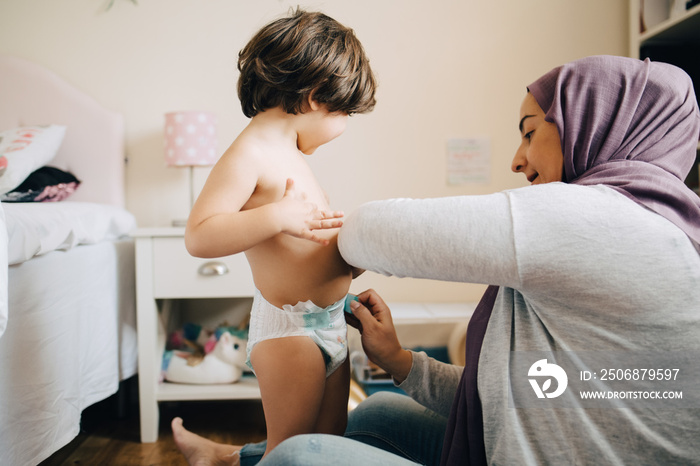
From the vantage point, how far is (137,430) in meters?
1.86

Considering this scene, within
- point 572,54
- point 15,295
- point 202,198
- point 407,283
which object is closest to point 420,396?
point 202,198

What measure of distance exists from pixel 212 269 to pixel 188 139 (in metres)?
0.53

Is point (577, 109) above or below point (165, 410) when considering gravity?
above

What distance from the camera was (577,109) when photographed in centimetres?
76

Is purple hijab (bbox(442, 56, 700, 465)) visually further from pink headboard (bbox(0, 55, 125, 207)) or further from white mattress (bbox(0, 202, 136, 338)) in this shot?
pink headboard (bbox(0, 55, 125, 207))

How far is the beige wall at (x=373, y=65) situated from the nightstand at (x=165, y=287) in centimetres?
47

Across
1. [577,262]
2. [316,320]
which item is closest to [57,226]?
A: [316,320]

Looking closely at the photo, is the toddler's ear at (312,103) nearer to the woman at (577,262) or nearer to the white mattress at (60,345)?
the woman at (577,262)

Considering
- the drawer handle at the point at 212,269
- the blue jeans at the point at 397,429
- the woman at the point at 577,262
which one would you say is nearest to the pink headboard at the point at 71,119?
the drawer handle at the point at 212,269

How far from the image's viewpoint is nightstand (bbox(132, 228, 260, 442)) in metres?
1.72

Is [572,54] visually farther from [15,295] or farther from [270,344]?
[15,295]

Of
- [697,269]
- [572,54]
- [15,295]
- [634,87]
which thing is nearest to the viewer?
[697,269]

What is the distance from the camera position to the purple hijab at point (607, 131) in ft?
2.28

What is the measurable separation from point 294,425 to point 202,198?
0.41 meters
